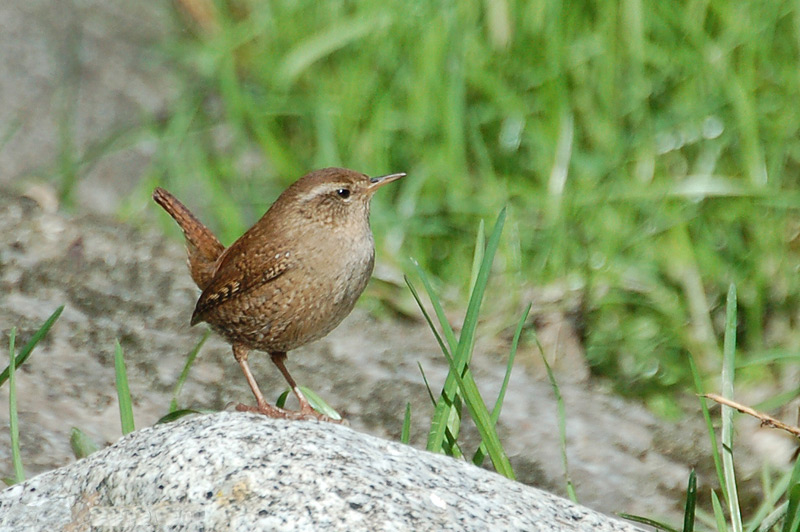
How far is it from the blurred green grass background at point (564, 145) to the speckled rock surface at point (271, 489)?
261cm

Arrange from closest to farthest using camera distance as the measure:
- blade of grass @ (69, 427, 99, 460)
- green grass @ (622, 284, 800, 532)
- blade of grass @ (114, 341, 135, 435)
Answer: green grass @ (622, 284, 800, 532) < blade of grass @ (114, 341, 135, 435) < blade of grass @ (69, 427, 99, 460)

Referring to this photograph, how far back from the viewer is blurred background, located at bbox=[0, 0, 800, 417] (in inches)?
197

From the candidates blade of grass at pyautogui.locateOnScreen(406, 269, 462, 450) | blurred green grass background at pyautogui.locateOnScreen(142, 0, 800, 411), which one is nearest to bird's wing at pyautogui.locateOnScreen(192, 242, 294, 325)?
blade of grass at pyautogui.locateOnScreen(406, 269, 462, 450)

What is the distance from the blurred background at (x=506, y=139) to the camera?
16.4 ft

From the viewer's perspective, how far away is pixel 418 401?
4.27 meters

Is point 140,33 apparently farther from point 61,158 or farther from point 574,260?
point 574,260

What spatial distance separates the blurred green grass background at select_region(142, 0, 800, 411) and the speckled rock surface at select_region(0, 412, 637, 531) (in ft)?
8.57

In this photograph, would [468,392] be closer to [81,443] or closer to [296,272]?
[296,272]

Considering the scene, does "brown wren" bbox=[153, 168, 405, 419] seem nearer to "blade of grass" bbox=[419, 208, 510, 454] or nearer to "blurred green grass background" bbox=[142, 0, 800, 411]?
"blade of grass" bbox=[419, 208, 510, 454]

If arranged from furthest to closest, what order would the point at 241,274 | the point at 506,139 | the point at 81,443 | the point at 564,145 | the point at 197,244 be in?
1. the point at 506,139
2. the point at 564,145
3. the point at 197,244
4. the point at 241,274
5. the point at 81,443

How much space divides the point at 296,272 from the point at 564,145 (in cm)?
213

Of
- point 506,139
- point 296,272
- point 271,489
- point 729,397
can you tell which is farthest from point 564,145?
point 271,489

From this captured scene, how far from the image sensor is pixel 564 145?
525 centimetres

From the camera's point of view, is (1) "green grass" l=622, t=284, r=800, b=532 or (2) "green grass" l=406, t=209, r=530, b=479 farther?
(2) "green grass" l=406, t=209, r=530, b=479
